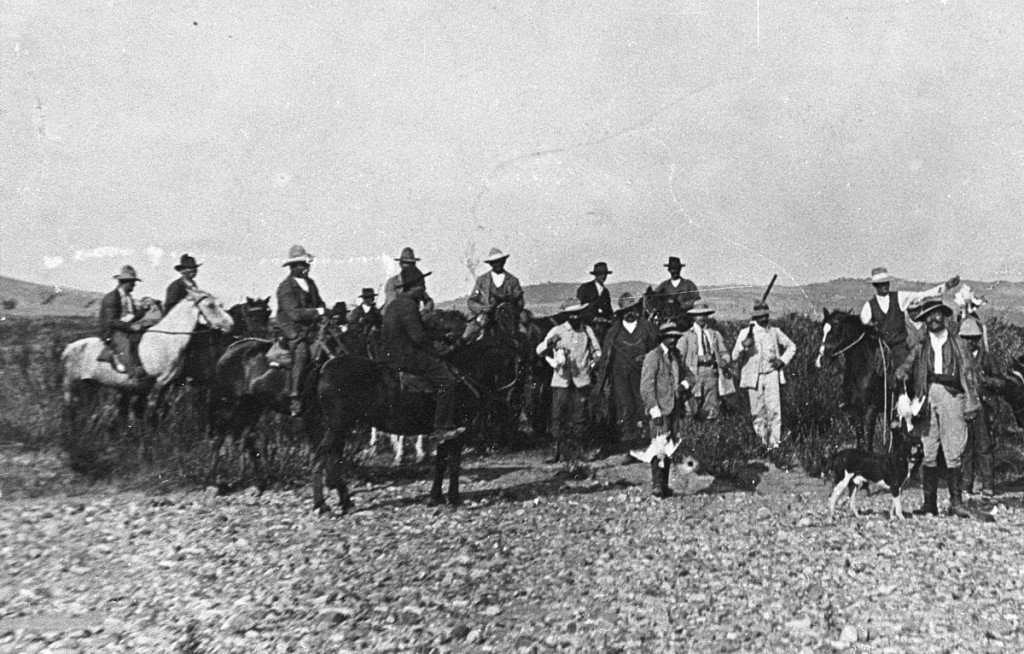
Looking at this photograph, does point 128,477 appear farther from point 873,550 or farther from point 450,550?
point 873,550

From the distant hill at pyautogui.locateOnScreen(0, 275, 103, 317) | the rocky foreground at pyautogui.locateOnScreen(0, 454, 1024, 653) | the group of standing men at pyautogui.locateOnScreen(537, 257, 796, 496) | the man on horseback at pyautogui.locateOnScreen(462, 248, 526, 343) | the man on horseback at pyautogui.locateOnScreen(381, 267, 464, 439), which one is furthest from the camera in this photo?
the distant hill at pyautogui.locateOnScreen(0, 275, 103, 317)

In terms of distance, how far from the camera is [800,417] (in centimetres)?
1377

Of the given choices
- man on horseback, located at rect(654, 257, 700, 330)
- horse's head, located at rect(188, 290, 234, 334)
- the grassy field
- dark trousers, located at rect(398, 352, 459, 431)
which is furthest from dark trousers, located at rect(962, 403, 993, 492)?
horse's head, located at rect(188, 290, 234, 334)

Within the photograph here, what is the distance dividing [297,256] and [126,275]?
110 inches

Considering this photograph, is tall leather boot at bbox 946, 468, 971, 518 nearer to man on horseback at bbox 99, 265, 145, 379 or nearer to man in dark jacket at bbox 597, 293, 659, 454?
man in dark jacket at bbox 597, 293, 659, 454

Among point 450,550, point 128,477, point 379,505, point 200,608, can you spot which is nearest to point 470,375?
point 379,505

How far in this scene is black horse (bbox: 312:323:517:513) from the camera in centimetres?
→ 970

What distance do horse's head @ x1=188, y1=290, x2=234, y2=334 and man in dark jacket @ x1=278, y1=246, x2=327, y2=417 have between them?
1517 millimetres

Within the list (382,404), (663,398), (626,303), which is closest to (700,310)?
(626,303)

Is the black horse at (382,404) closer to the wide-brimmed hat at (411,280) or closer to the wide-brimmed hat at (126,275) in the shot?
the wide-brimmed hat at (411,280)

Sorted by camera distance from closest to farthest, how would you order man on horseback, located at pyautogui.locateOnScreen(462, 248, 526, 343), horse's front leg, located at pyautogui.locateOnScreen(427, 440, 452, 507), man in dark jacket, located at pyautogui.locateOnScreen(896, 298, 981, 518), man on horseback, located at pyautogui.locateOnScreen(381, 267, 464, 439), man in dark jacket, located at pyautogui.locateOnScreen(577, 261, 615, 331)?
1. man in dark jacket, located at pyautogui.locateOnScreen(896, 298, 981, 518)
2. man on horseback, located at pyautogui.locateOnScreen(381, 267, 464, 439)
3. horse's front leg, located at pyautogui.locateOnScreen(427, 440, 452, 507)
4. man on horseback, located at pyautogui.locateOnScreen(462, 248, 526, 343)
5. man in dark jacket, located at pyautogui.locateOnScreen(577, 261, 615, 331)

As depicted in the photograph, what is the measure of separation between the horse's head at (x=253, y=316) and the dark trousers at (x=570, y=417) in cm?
391

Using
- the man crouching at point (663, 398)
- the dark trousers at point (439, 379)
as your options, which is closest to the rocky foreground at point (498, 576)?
the man crouching at point (663, 398)

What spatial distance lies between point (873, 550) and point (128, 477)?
7.84 meters
